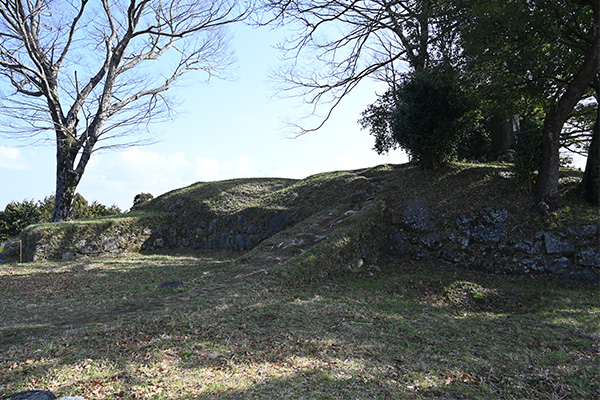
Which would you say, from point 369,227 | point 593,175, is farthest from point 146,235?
point 593,175

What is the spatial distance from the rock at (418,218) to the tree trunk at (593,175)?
3616 millimetres

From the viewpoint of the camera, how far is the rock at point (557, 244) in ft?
25.4

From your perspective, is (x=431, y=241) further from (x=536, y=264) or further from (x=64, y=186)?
(x=64, y=186)

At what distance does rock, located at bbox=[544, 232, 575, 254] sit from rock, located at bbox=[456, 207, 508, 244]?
0.85m

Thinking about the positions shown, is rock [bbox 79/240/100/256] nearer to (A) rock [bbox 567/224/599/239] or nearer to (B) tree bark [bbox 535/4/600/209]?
(B) tree bark [bbox 535/4/600/209]

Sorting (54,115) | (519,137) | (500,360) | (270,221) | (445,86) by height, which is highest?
(54,115)

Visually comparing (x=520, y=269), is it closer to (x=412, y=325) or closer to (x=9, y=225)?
(x=412, y=325)

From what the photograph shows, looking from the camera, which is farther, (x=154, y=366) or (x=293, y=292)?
(x=293, y=292)

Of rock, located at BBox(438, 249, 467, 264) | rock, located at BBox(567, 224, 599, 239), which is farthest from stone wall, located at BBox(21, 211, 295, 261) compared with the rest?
rock, located at BBox(567, 224, 599, 239)

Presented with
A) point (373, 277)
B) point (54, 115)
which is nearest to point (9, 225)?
point (54, 115)

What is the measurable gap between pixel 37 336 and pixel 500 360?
592 centimetres

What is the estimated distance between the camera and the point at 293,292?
672cm

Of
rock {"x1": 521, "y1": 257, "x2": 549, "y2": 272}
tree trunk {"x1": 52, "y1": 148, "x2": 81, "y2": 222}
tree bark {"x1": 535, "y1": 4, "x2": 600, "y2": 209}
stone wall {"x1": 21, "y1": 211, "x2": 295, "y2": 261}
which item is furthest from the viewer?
tree trunk {"x1": 52, "y1": 148, "x2": 81, "y2": 222}

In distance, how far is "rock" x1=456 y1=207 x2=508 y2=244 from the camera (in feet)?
27.8
